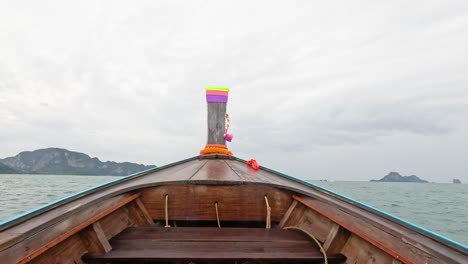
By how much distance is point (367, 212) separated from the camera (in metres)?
3.19

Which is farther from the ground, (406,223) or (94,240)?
(406,223)

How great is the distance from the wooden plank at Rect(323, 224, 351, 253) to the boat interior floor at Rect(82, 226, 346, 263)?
0.10m

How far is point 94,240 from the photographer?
9.22 feet

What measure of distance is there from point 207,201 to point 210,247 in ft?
2.80

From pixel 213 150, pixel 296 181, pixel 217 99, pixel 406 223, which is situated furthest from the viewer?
pixel 217 99

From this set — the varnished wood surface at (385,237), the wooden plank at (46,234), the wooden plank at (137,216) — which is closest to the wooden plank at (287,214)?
the varnished wood surface at (385,237)

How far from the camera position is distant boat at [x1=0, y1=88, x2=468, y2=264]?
225cm

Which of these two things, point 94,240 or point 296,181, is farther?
point 296,181

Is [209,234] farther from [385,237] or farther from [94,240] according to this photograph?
[385,237]

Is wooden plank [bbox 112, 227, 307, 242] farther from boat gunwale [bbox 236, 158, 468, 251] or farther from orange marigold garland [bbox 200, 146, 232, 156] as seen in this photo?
orange marigold garland [bbox 200, 146, 232, 156]

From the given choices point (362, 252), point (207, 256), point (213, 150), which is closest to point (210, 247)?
point (207, 256)

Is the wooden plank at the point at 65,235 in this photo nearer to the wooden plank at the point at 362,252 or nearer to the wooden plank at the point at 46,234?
the wooden plank at the point at 46,234

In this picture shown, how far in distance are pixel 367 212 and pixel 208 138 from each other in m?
4.59

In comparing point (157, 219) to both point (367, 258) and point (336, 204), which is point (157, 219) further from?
point (367, 258)
